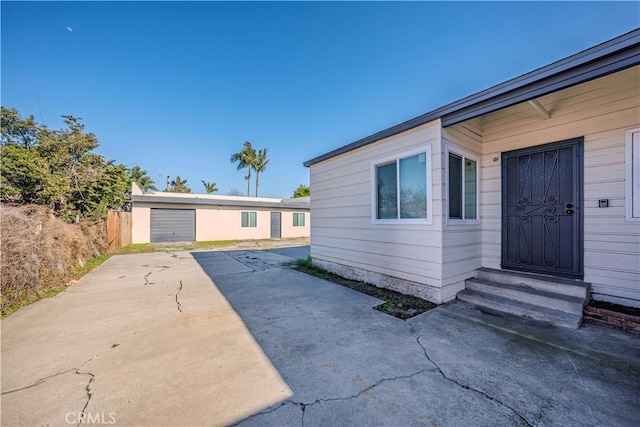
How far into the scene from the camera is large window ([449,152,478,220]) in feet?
13.5

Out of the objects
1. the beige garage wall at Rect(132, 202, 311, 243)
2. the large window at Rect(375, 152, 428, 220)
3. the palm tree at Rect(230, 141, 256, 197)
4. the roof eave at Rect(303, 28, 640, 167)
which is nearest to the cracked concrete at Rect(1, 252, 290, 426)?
the large window at Rect(375, 152, 428, 220)

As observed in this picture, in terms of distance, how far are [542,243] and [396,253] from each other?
2.21m

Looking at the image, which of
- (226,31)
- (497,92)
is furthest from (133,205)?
(497,92)

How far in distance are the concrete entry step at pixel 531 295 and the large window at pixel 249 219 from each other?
1419 centimetres

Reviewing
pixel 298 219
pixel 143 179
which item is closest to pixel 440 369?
pixel 298 219

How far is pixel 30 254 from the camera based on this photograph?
4070 millimetres

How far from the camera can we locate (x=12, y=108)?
8.26 meters

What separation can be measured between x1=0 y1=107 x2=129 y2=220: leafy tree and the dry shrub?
10.5 feet

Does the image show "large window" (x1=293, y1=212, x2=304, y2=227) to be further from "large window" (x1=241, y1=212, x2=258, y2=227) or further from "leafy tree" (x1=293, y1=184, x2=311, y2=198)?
"leafy tree" (x1=293, y1=184, x2=311, y2=198)

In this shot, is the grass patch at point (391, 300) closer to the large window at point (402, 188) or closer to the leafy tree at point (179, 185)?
the large window at point (402, 188)

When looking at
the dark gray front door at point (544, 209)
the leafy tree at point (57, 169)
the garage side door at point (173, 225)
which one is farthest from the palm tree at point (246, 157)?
the dark gray front door at point (544, 209)

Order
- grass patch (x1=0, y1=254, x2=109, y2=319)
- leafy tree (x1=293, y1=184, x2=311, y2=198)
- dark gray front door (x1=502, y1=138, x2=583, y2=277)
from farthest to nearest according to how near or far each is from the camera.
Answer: leafy tree (x1=293, y1=184, x2=311, y2=198)
grass patch (x1=0, y1=254, x2=109, y2=319)
dark gray front door (x1=502, y1=138, x2=583, y2=277)

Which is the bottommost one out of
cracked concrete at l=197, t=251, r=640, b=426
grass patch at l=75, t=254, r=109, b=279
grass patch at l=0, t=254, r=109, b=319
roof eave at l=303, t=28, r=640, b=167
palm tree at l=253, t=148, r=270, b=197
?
grass patch at l=75, t=254, r=109, b=279

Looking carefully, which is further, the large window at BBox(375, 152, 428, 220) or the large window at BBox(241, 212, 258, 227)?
the large window at BBox(241, 212, 258, 227)
